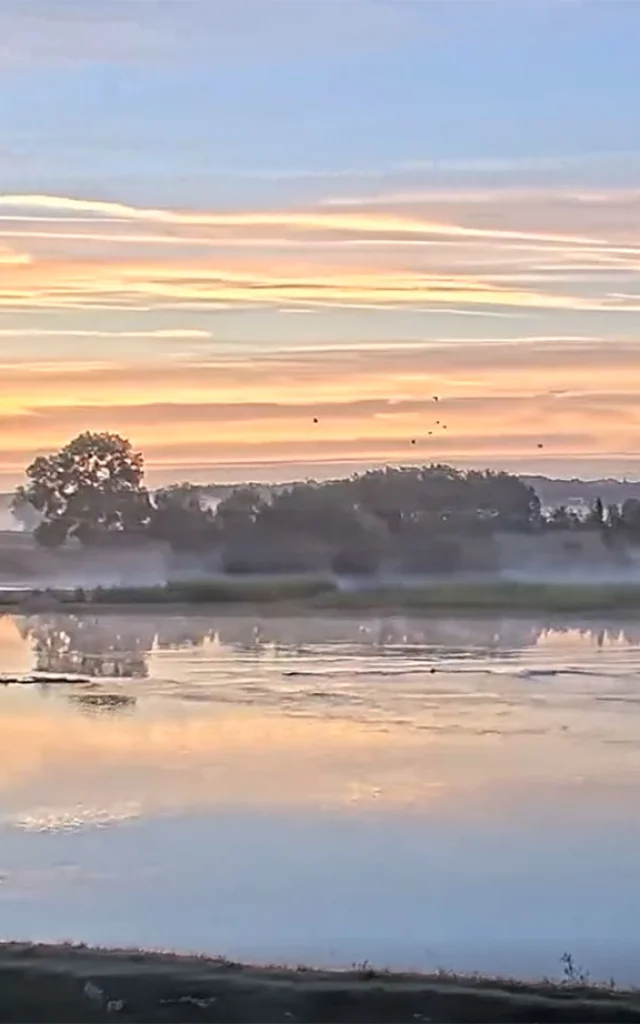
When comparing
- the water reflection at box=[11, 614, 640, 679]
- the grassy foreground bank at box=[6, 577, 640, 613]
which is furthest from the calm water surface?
the grassy foreground bank at box=[6, 577, 640, 613]

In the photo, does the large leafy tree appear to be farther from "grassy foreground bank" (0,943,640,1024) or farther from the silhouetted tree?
"grassy foreground bank" (0,943,640,1024)

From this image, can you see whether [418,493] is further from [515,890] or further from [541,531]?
[515,890]

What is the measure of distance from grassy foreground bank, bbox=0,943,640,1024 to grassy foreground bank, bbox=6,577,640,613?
20.2 feet

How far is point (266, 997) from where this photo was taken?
571cm

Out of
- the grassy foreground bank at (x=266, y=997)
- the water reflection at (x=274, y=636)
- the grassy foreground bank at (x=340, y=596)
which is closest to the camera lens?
the grassy foreground bank at (x=266, y=997)

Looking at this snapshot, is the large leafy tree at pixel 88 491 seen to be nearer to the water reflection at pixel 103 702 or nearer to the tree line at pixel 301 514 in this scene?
the tree line at pixel 301 514

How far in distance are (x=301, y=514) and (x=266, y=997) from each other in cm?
676

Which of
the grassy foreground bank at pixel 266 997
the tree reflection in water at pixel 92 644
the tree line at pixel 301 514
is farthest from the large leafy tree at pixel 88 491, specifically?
the grassy foreground bank at pixel 266 997

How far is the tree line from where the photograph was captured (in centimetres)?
1210

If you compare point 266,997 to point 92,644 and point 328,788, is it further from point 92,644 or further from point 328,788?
point 92,644

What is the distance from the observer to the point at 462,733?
11.2 metres

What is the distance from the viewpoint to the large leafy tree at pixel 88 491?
1197 cm

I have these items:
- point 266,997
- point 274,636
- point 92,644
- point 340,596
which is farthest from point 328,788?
point 266,997

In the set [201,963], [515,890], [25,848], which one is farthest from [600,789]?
[201,963]
